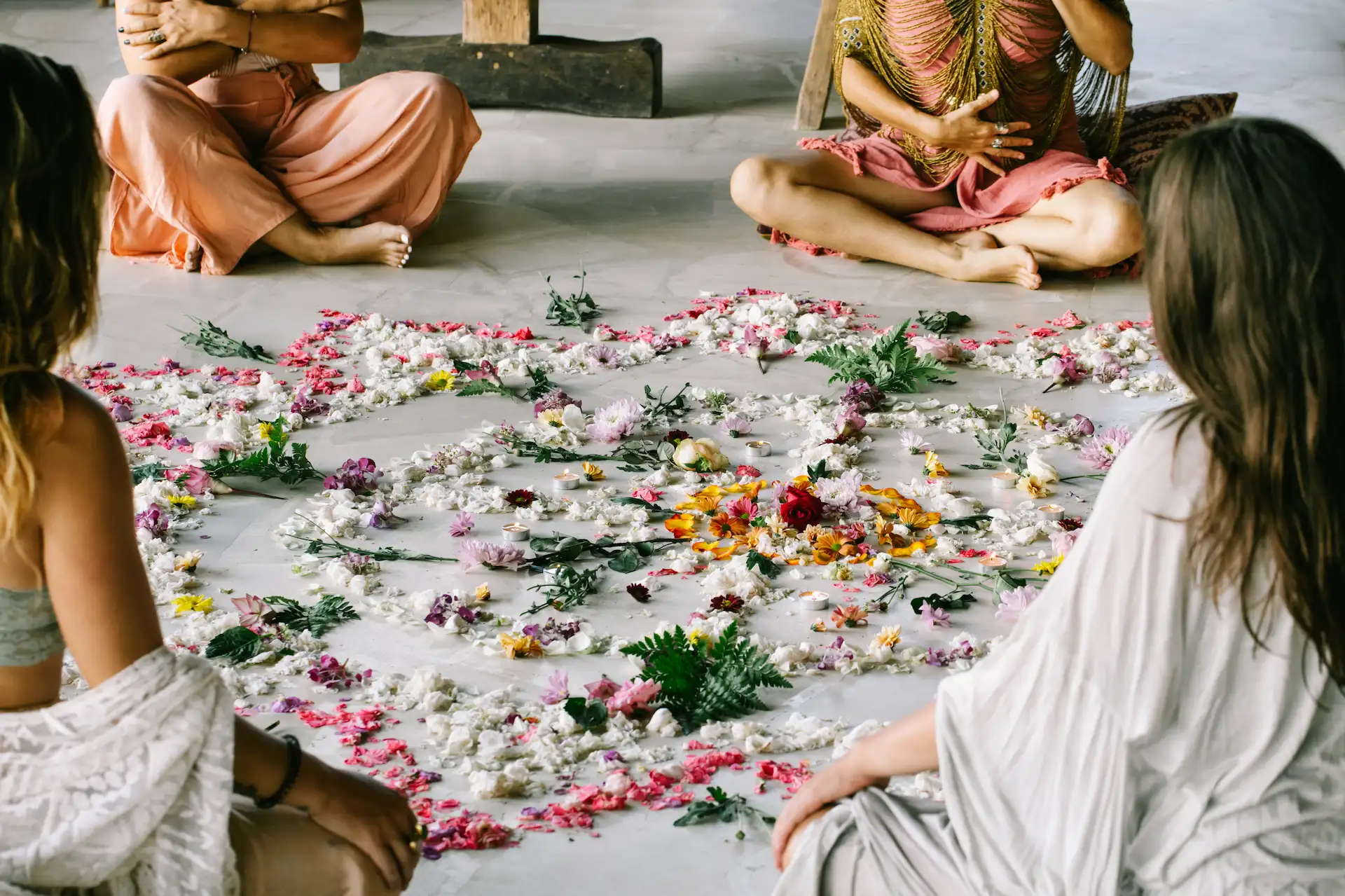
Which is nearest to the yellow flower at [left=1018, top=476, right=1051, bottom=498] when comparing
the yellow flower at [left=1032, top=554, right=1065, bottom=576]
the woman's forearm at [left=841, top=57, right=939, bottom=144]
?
the yellow flower at [left=1032, top=554, right=1065, bottom=576]

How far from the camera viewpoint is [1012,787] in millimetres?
1306

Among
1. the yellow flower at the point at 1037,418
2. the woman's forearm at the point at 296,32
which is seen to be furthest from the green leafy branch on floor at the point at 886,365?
the woman's forearm at the point at 296,32

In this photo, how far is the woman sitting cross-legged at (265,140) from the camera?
3893 millimetres

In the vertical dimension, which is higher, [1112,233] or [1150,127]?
[1150,127]

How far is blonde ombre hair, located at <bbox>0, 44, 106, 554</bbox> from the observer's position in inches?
45.7

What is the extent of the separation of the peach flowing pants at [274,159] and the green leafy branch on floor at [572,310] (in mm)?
756

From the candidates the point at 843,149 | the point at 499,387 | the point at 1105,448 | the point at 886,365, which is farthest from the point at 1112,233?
the point at 499,387

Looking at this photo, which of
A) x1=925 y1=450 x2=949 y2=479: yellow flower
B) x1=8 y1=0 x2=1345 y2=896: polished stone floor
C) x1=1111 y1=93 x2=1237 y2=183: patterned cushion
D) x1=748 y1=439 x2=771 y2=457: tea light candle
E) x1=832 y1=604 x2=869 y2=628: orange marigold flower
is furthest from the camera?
x1=1111 y1=93 x2=1237 y2=183: patterned cushion

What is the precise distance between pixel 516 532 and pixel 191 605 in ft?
1.90

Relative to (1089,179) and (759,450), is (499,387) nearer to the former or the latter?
(759,450)

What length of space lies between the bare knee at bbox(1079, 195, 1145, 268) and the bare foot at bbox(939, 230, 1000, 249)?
270mm

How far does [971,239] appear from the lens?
4.12 m

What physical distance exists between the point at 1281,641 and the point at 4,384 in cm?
110

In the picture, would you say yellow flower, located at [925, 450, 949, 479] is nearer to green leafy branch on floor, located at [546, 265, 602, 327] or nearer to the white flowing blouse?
green leafy branch on floor, located at [546, 265, 602, 327]
